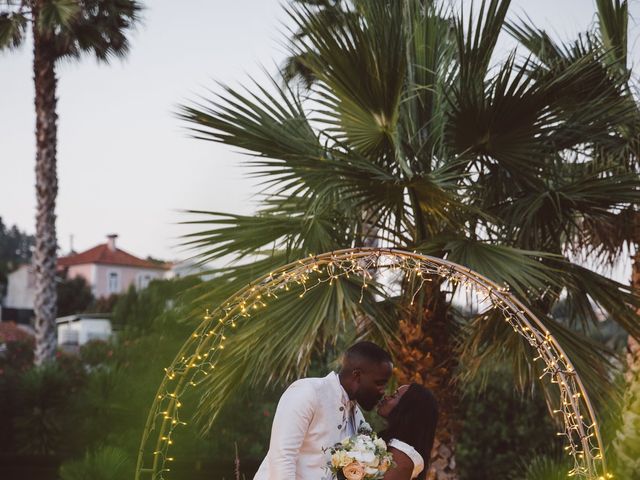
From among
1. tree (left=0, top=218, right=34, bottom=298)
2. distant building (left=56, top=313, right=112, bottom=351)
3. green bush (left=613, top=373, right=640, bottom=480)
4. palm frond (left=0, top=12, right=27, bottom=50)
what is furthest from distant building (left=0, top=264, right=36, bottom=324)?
green bush (left=613, top=373, right=640, bottom=480)

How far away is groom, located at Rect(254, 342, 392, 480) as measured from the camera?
4.04 meters

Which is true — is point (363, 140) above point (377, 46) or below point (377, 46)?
below

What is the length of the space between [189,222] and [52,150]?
954 cm

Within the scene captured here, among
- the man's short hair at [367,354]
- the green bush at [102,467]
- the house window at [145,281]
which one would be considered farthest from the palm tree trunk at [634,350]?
the house window at [145,281]

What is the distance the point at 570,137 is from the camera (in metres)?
7.14

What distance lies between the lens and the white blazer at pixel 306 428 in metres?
3.96

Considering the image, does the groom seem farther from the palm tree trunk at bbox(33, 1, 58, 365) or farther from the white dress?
the palm tree trunk at bbox(33, 1, 58, 365)

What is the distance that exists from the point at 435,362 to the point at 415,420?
2.77m

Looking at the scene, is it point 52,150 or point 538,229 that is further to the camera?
point 52,150

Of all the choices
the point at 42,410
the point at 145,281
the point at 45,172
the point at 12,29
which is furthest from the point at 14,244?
the point at 42,410

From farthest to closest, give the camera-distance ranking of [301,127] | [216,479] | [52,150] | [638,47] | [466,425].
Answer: [52,150]
[466,425]
[216,479]
[638,47]
[301,127]

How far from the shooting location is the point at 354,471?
4.05 m

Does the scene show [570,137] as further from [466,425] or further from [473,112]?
[466,425]

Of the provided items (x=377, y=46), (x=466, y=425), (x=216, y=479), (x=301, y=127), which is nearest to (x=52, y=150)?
(x=216, y=479)
